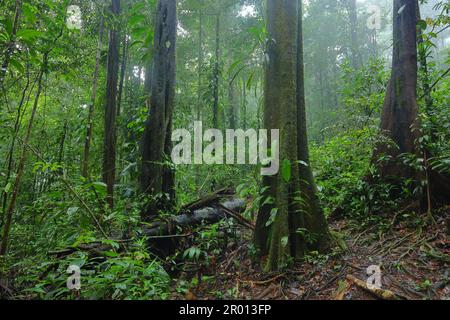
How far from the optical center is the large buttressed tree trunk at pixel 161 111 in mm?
4797

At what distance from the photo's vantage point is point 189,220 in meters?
4.85

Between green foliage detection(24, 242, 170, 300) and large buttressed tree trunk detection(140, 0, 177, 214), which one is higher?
large buttressed tree trunk detection(140, 0, 177, 214)

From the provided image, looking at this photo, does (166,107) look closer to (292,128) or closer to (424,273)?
(292,128)

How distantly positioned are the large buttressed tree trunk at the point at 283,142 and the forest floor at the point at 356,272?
262 mm

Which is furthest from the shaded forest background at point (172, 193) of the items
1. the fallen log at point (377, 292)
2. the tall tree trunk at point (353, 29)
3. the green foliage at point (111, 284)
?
the tall tree trunk at point (353, 29)

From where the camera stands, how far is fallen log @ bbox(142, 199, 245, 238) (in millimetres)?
4281

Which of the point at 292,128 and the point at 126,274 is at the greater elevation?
the point at 292,128

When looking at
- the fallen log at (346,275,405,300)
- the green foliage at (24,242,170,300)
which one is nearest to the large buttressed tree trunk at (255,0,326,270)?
the fallen log at (346,275,405,300)

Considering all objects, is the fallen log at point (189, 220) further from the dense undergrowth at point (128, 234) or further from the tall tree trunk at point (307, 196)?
the tall tree trunk at point (307, 196)

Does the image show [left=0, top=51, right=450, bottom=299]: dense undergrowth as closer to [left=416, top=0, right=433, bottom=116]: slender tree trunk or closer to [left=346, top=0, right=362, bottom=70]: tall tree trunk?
[left=416, top=0, right=433, bottom=116]: slender tree trunk

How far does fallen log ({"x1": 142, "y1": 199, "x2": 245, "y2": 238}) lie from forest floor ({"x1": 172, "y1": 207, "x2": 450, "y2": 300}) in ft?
3.18

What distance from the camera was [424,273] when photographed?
279 centimetres
